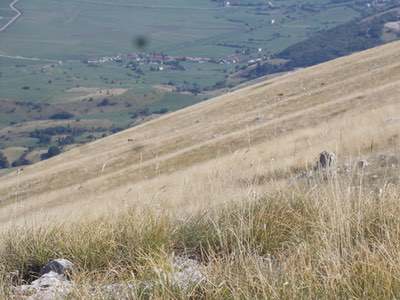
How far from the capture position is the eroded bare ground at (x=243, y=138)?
2369 centimetres

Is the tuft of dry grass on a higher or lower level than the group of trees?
higher

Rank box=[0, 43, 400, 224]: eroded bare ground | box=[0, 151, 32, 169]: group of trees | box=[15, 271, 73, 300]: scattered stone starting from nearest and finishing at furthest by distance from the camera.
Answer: box=[15, 271, 73, 300]: scattered stone
box=[0, 43, 400, 224]: eroded bare ground
box=[0, 151, 32, 169]: group of trees

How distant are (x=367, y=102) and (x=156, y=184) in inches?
463

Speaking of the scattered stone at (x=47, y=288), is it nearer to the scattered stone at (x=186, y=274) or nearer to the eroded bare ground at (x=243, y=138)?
the scattered stone at (x=186, y=274)

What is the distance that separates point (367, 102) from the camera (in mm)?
32719

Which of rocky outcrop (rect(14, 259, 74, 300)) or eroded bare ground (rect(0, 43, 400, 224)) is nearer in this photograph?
rocky outcrop (rect(14, 259, 74, 300))

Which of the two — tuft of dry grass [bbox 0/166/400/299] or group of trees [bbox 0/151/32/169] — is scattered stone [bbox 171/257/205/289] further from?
group of trees [bbox 0/151/32/169]

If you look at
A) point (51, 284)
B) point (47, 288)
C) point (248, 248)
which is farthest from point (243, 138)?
point (248, 248)

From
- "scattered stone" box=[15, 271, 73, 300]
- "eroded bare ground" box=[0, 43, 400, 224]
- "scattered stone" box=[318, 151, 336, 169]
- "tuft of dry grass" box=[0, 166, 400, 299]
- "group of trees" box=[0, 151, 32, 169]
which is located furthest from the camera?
"group of trees" box=[0, 151, 32, 169]

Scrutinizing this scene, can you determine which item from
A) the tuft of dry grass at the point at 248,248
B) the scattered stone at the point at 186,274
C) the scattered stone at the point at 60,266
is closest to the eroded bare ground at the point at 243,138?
the tuft of dry grass at the point at 248,248

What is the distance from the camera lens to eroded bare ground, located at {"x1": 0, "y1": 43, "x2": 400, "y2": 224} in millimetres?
23688

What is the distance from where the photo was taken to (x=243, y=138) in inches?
1337

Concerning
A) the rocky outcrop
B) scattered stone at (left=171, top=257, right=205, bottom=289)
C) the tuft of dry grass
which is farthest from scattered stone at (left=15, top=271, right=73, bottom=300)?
scattered stone at (left=171, top=257, right=205, bottom=289)

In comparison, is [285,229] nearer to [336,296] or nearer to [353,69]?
[336,296]
